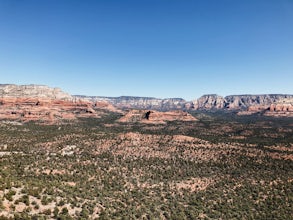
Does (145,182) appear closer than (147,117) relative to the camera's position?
Yes

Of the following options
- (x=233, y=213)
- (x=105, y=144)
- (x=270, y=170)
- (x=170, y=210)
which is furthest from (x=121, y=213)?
(x=105, y=144)

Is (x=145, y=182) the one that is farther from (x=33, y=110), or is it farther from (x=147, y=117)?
(x=33, y=110)

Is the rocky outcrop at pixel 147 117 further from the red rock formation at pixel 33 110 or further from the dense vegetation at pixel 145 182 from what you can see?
the dense vegetation at pixel 145 182

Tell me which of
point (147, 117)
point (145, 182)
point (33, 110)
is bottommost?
point (145, 182)

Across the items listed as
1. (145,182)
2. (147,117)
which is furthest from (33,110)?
(145,182)

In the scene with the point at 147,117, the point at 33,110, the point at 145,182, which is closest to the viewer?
the point at 145,182

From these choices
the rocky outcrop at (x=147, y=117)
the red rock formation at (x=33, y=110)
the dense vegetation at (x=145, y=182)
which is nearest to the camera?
the dense vegetation at (x=145, y=182)

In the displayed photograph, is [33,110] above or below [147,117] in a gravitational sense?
above

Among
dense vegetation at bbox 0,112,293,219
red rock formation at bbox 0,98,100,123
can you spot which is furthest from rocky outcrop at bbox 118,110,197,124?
dense vegetation at bbox 0,112,293,219

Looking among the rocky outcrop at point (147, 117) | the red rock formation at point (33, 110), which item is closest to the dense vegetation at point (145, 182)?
the red rock formation at point (33, 110)
